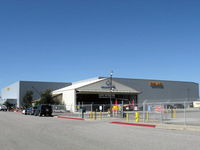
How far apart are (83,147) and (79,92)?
53.3 m

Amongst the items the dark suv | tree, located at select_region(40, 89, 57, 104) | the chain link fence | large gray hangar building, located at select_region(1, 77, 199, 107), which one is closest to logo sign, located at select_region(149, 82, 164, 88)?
large gray hangar building, located at select_region(1, 77, 199, 107)

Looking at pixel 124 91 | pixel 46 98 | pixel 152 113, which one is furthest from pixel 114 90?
pixel 152 113

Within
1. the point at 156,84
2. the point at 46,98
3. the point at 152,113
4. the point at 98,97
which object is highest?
the point at 156,84

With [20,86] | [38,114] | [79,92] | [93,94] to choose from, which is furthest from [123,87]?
[20,86]

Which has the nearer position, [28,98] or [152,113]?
[152,113]

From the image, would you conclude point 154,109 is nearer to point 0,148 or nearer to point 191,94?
point 0,148

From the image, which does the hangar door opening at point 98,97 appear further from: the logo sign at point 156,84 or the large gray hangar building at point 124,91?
the logo sign at point 156,84

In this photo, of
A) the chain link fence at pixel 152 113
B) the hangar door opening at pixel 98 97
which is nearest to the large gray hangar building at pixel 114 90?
the hangar door opening at pixel 98 97

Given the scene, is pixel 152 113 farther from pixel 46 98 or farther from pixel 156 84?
pixel 156 84

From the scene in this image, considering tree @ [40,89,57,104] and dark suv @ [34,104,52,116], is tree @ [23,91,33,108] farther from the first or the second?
dark suv @ [34,104,52,116]

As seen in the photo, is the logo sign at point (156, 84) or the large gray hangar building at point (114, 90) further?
the logo sign at point (156, 84)

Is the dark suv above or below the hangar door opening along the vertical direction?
below

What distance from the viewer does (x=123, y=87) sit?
70250mm

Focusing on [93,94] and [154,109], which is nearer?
[154,109]
